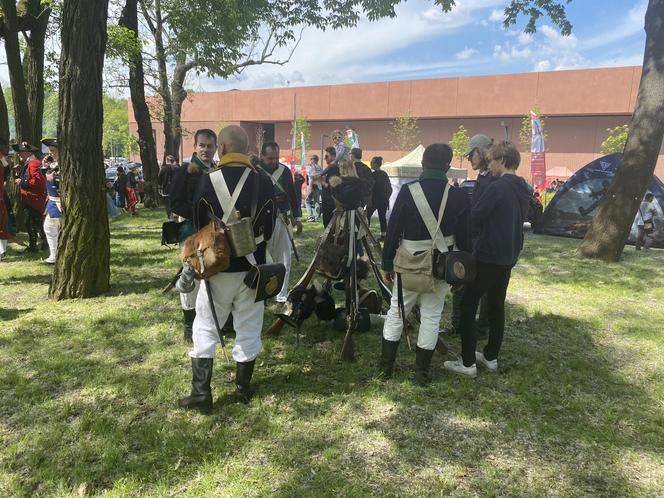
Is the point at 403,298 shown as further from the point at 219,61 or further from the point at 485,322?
the point at 219,61

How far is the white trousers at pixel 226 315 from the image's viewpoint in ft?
10.5

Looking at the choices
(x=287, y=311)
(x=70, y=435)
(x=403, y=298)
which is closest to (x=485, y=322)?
(x=403, y=298)

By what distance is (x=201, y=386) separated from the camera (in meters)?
3.27

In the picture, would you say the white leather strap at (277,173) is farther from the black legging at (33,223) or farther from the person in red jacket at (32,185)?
the black legging at (33,223)

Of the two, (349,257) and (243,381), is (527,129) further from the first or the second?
(243,381)

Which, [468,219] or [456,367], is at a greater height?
[468,219]

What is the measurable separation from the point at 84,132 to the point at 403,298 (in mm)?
4067

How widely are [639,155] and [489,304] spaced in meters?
6.86

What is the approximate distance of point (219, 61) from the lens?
573 inches

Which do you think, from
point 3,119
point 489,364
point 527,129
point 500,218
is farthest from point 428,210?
point 527,129

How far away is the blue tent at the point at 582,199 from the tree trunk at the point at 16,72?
13233 mm

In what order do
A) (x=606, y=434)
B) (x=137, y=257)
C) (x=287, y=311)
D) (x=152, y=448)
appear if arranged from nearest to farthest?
(x=152, y=448) → (x=606, y=434) → (x=287, y=311) → (x=137, y=257)

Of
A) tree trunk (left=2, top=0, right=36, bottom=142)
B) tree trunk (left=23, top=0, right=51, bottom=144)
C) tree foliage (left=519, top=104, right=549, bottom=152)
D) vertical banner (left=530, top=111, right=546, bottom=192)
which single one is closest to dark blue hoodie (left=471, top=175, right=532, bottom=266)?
tree trunk (left=2, top=0, right=36, bottom=142)

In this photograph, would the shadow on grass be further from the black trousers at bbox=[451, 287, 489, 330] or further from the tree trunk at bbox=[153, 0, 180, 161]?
the tree trunk at bbox=[153, 0, 180, 161]
